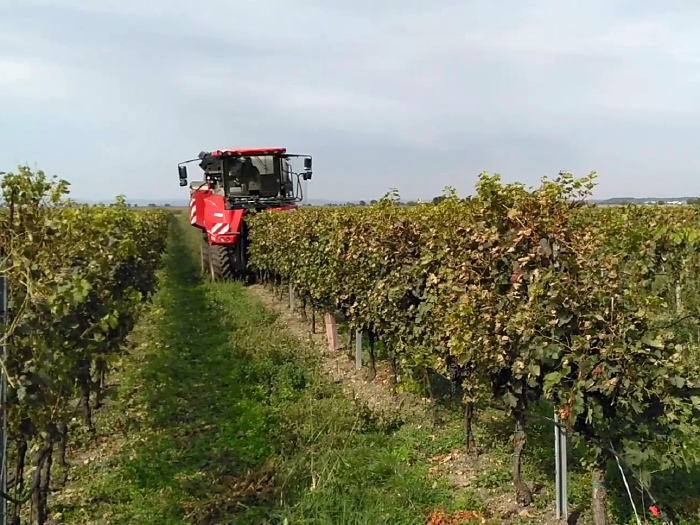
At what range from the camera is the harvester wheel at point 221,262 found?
14.0 meters

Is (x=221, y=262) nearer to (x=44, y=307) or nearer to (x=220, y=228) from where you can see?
(x=220, y=228)

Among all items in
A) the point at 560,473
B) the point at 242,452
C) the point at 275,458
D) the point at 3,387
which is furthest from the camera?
the point at 242,452

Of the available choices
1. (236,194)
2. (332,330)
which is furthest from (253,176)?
(332,330)

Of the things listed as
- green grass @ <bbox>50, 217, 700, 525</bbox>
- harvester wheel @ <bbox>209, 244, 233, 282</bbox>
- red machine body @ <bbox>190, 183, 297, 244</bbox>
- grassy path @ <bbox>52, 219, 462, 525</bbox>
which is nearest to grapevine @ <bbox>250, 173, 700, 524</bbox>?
green grass @ <bbox>50, 217, 700, 525</bbox>

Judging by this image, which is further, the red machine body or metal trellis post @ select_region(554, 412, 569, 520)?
the red machine body

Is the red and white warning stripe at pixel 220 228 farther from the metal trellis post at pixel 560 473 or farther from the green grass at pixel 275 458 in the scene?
the metal trellis post at pixel 560 473

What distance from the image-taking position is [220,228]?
1381 centimetres

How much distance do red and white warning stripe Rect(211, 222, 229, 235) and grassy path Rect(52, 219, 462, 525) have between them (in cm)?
581

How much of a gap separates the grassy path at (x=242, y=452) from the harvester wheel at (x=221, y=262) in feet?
19.6

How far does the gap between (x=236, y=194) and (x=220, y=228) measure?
1.01 metres

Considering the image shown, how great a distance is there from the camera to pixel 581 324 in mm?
3256

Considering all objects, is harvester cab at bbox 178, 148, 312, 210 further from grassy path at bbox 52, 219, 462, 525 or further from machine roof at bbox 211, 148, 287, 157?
grassy path at bbox 52, 219, 462, 525

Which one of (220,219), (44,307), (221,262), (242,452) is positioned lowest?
(242,452)

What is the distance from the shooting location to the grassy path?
3930 mm
